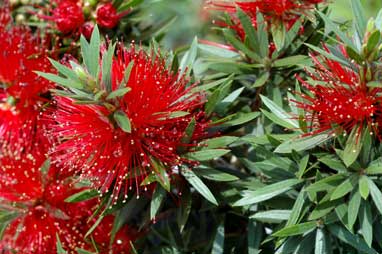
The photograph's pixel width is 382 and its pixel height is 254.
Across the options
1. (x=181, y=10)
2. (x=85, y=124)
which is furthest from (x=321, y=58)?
(x=181, y=10)

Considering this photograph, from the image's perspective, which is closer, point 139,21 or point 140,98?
point 140,98

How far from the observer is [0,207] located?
1.62 m

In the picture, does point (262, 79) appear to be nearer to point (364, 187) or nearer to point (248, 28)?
point (248, 28)

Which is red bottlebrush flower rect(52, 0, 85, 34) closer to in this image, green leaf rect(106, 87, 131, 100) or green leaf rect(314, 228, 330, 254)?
green leaf rect(106, 87, 131, 100)

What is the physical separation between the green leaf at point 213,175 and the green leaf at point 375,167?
0.31 meters

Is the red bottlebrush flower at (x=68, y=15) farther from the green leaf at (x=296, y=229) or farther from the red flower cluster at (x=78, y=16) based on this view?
the green leaf at (x=296, y=229)

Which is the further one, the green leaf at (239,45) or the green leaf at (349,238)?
the green leaf at (239,45)

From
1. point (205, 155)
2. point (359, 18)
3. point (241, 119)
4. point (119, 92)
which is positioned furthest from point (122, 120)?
point (359, 18)

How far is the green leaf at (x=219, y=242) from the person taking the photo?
157 centimetres

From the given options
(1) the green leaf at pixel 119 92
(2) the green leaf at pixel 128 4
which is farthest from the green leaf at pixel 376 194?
(2) the green leaf at pixel 128 4

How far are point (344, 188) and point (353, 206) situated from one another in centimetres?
4

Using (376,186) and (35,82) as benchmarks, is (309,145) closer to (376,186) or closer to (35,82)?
(376,186)

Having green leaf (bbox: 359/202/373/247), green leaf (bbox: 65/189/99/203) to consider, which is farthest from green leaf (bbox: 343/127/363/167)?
green leaf (bbox: 65/189/99/203)

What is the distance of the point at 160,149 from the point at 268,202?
30cm
